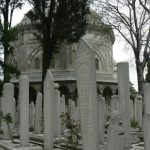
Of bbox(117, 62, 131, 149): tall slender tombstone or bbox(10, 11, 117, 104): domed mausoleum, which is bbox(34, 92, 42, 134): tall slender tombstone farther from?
bbox(10, 11, 117, 104): domed mausoleum

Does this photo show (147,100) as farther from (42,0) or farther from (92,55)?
(42,0)

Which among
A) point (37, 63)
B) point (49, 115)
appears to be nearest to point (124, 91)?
point (49, 115)

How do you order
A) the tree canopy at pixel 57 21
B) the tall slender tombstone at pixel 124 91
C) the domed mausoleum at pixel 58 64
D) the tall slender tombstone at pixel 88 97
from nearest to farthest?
1. the tall slender tombstone at pixel 88 97
2. the tall slender tombstone at pixel 124 91
3. the tree canopy at pixel 57 21
4. the domed mausoleum at pixel 58 64

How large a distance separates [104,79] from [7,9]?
2187 centimetres

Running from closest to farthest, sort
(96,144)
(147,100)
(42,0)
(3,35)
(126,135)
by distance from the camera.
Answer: (147,100)
(96,144)
(126,135)
(3,35)
(42,0)

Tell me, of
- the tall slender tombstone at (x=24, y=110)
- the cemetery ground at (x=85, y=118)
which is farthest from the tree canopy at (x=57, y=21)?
the tall slender tombstone at (x=24, y=110)

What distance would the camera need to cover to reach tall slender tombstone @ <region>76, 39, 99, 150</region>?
22.6 ft

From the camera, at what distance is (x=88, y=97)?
22.8 feet

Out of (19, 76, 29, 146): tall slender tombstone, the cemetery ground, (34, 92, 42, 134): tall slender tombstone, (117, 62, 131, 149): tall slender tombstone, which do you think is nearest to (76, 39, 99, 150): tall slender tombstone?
the cemetery ground

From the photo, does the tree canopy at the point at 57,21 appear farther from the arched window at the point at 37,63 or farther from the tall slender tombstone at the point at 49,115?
the arched window at the point at 37,63

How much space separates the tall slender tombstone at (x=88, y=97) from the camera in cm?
689

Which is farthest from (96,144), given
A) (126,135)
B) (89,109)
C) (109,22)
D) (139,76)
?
(109,22)

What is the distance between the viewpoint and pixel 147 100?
6.46 meters

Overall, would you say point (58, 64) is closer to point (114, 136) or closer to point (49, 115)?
point (49, 115)
